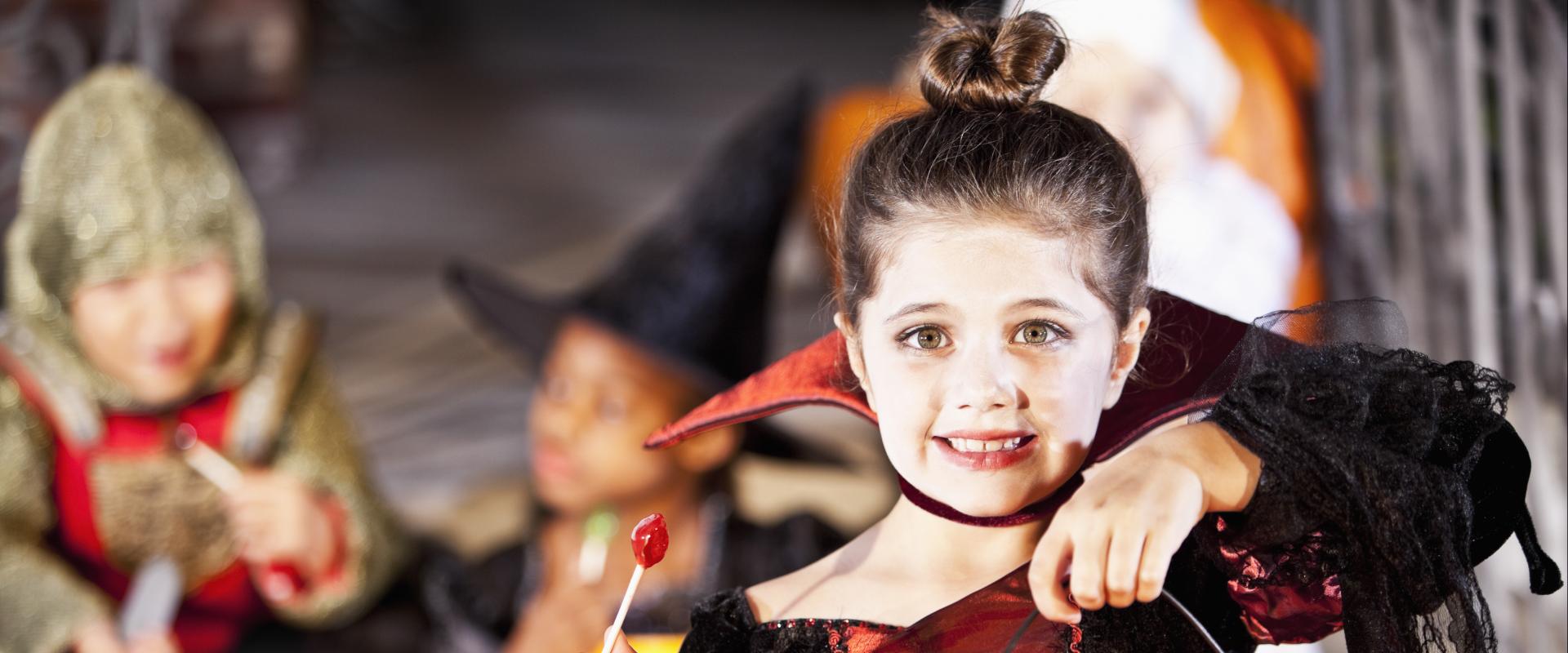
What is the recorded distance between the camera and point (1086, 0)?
5.62 feet

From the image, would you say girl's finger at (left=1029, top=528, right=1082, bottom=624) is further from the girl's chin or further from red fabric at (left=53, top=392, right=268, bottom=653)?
red fabric at (left=53, top=392, right=268, bottom=653)

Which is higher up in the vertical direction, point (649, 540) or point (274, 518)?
point (649, 540)

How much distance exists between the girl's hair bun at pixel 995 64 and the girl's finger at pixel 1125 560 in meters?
0.27

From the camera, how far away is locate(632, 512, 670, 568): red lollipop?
94 cm

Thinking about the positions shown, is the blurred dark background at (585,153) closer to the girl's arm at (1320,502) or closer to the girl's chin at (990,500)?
the girl's chin at (990,500)

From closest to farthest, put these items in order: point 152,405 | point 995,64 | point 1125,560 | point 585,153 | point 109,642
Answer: point 1125,560
point 995,64
point 109,642
point 152,405
point 585,153

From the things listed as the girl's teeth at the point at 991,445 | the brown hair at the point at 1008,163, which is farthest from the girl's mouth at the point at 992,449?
the brown hair at the point at 1008,163

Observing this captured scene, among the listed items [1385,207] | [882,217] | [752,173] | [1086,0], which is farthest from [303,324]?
[1385,207]

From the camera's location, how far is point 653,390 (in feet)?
6.51

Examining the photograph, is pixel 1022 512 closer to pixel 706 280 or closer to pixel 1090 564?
pixel 1090 564

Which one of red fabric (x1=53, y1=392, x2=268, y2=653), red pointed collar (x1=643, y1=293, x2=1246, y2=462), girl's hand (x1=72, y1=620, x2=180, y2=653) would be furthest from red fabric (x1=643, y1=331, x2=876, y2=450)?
red fabric (x1=53, y1=392, x2=268, y2=653)

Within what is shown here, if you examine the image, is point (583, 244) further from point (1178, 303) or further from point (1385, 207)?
point (1178, 303)

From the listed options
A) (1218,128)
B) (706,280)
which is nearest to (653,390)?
(706,280)

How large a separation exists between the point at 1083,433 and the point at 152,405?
125cm
